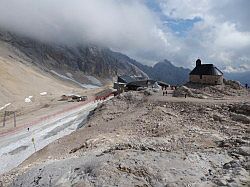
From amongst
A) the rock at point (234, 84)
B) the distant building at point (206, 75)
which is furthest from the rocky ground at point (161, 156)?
the distant building at point (206, 75)

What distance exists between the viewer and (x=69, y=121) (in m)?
48.1

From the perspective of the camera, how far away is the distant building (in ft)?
152

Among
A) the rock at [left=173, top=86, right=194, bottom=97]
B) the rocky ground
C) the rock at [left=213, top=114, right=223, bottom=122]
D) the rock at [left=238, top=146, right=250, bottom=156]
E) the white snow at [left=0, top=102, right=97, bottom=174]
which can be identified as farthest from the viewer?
the rock at [left=173, top=86, right=194, bottom=97]

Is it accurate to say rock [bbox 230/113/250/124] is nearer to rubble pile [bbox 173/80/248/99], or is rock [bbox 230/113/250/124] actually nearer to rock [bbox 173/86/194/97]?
rubble pile [bbox 173/80/248/99]

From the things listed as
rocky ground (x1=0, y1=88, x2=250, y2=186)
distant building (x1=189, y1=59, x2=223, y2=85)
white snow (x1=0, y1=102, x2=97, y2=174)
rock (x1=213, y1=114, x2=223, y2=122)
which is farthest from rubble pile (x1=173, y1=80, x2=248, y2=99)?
white snow (x1=0, y1=102, x2=97, y2=174)

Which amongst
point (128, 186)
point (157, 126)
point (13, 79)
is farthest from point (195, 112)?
point (13, 79)

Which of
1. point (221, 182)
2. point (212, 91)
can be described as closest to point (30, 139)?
point (212, 91)

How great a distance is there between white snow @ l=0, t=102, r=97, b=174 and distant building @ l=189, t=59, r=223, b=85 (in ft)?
53.4

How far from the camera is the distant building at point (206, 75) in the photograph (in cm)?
4622

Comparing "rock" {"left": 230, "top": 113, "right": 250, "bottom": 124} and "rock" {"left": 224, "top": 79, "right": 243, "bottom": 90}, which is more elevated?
"rock" {"left": 224, "top": 79, "right": 243, "bottom": 90}

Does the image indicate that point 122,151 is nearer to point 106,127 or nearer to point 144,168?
point 144,168

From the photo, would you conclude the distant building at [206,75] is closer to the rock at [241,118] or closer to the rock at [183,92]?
the rock at [183,92]

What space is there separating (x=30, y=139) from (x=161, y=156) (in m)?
26.1

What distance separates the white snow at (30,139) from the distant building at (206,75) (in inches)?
641
